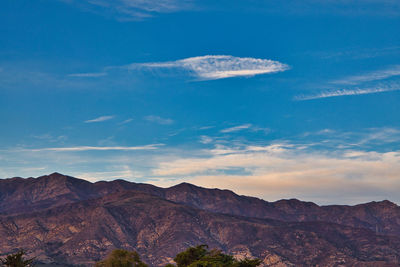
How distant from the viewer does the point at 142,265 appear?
310ft

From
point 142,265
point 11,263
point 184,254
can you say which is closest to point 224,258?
point 184,254

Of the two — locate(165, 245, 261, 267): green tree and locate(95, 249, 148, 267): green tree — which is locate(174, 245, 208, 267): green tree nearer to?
locate(165, 245, 261, 267): green tree

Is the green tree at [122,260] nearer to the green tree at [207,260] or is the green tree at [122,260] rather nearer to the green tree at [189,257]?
the green tree at [189,257]

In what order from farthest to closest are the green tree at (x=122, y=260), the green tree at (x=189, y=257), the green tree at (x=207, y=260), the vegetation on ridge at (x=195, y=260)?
the green tree at (x=122, y=260)
the green tree at (x=189, y=257)
the vegetation on ridge at (x=195, y=260)
the green tree at (x=207, y=260)

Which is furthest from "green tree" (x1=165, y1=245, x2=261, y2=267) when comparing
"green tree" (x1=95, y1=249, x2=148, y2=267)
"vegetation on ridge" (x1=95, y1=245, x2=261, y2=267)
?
"green tree" (x1=95, y1=249, x2=148, y2=267)

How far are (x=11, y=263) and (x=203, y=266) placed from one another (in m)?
30.0

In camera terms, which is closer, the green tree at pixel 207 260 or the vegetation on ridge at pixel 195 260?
the green tree at pixel 207 260

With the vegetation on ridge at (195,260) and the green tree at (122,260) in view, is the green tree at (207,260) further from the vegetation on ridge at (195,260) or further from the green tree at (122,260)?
the green tree at (122,260)

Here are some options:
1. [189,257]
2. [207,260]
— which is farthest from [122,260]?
[207,260]

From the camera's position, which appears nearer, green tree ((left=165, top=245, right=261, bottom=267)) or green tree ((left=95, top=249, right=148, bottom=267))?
Result: green tree ((left=165, top=245, right=261, bottom=267))

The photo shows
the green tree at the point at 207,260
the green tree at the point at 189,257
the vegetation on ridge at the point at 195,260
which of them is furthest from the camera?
the green tree at the point at 189,257

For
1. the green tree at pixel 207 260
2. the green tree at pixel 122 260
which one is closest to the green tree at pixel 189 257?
the green tree at pixel 207 260

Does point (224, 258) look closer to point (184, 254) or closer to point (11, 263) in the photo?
point (184, 254)

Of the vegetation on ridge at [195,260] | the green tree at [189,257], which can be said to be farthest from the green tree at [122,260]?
the green tree at [189,257]
